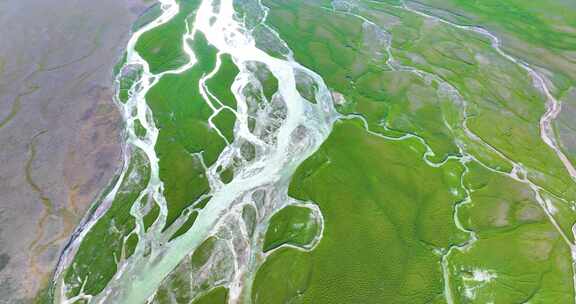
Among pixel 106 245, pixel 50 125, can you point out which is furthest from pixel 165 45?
pixel 106 245

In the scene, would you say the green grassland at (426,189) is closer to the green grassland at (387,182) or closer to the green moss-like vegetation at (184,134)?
the green grassland at (387,182)

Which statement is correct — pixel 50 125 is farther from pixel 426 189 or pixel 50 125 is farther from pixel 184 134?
pixel 426 189

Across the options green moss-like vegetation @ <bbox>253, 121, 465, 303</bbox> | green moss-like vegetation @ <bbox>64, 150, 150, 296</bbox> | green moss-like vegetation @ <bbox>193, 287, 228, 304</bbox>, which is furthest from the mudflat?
green moss-like vegetation @ <bbox>253, 121, 465, 303</bbox>

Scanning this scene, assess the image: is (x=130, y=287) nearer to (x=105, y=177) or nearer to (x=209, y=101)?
(x=105, y=177)

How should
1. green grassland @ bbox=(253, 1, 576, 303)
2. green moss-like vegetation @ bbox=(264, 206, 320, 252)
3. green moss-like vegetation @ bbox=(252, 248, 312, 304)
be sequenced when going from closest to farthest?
green moss-like vegetation @ bbox=(252, 248, 312, 304)
green grassland @ bbox=(253, 1, 576, 303)
green moss-like vegetation @ bbox=(264, 206, 320, 252)

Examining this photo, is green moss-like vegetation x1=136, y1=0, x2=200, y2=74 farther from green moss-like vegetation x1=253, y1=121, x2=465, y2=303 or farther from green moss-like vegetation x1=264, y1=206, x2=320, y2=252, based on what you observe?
green moss-like vegetation x1=264, y1=206, x2=320, y2=252

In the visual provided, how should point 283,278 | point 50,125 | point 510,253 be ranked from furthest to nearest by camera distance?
point 50,125 → point 510,253 → point 283,278

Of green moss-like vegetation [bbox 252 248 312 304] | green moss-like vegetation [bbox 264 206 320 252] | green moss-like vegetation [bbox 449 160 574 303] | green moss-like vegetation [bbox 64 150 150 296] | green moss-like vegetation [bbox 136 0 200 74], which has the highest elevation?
green moss-like vegetation [bbox 136 0 200 74]

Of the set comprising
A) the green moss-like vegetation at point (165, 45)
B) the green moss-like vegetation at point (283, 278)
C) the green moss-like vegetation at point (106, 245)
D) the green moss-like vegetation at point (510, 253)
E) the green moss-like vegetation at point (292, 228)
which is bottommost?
the green moss-like vegetation at point (106, 245)

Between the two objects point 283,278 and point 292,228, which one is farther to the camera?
point 292,228

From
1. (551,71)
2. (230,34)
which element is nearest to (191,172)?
(230,34)

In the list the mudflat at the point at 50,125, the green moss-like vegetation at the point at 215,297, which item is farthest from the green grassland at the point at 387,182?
the mudflat at the point at 50,125

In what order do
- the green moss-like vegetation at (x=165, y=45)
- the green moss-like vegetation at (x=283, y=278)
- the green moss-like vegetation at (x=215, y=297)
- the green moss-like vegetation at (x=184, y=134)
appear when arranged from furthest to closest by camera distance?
the green moss-like vegetation at (x=165, y=45), the green moss-like vegetation at (x=184, y=134), the green moss-like vegetation at (x=283, y=278), the green moss-like vegetation at (x=215, y=297)
